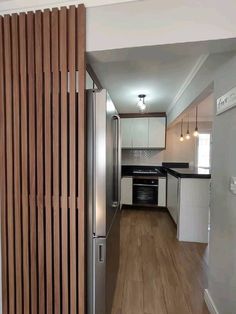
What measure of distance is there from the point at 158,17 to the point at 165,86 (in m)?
1.75

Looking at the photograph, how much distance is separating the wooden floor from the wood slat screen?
0.78 metres

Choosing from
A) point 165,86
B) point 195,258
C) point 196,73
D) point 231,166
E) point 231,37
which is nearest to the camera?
point 231,37

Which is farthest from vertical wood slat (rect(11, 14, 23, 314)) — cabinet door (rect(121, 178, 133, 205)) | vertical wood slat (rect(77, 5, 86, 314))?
cabinet door (rect(121, 178, 133, 205))

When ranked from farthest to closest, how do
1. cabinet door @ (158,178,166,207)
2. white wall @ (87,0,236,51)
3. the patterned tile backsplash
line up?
1. the patterned tile backsplash
2. cabinet door @ (158,178,166,207)
3. white wall @ (87,0,236,51)

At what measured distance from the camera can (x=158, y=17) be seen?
4.35 feet

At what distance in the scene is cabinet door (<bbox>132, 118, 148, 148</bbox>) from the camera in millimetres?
5004

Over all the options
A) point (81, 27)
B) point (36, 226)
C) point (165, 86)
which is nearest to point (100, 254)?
point (36, 226)

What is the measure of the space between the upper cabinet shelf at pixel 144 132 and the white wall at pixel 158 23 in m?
3.70

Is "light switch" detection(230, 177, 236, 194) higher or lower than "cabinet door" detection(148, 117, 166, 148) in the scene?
lower

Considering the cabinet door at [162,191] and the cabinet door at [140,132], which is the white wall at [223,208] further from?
the cabinet door at [140,132]

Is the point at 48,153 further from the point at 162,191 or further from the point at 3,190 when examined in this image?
the point at 162,191

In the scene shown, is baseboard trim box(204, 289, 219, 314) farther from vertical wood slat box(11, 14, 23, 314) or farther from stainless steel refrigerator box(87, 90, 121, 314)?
vertical wood slat box(11, 14, 23, 314)

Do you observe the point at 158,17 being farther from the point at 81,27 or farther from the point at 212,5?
the point at 81,27

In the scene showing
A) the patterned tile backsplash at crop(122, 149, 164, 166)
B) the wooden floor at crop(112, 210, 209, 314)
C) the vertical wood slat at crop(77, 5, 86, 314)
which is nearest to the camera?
the vertical wood slat at crop(77, 5, 86, 314)
